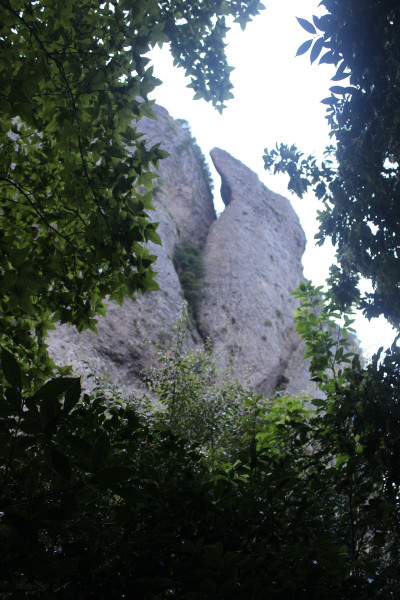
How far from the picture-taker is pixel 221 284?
22906 mm

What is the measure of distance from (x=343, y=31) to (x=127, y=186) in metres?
2.08

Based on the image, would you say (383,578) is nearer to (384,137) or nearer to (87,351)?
(384,137)

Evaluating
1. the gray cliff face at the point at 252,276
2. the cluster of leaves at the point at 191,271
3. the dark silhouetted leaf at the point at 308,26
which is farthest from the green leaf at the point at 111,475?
the cluster of leaves at the point at 191,271

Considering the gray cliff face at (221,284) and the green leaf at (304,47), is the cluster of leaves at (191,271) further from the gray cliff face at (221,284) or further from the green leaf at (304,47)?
the green leaf at (304,47)

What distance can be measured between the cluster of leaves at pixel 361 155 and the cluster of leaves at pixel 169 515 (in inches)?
59.5

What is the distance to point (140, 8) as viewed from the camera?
247 centimetres

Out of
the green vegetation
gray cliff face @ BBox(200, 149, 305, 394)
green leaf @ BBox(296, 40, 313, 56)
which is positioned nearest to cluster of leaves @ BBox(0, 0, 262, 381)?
the green vegetation

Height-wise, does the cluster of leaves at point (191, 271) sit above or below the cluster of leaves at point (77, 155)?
above

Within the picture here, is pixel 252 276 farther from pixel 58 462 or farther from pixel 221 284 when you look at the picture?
pixel 58 462

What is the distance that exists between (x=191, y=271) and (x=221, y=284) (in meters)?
2.00

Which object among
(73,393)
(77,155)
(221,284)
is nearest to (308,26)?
(77,155)

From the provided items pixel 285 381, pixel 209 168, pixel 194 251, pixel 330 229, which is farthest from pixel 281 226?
pixel 330 229

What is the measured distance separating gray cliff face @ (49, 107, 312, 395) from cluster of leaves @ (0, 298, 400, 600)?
1133cm

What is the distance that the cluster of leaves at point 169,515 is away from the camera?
0.90 meters
